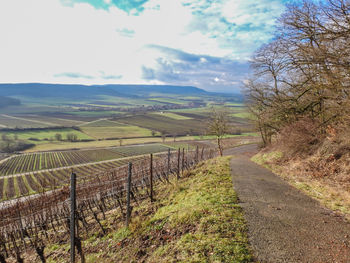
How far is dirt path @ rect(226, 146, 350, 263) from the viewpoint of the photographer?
4.97 m

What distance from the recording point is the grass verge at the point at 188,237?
16.8ft

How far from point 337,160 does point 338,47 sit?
19.6 feet

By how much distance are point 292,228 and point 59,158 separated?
83.7 metres

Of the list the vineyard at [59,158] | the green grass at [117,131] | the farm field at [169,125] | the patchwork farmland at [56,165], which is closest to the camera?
the patchwork farmland at [56,165]

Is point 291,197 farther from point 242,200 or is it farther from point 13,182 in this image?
point 13,182

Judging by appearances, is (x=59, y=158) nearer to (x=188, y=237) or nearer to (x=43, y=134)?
(x=43, y=134)

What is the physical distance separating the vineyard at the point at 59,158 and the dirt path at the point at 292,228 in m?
71.7

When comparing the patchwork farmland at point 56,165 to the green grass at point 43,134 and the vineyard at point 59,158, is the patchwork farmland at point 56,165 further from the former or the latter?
the green grass at point 43,134

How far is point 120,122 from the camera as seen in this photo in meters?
154

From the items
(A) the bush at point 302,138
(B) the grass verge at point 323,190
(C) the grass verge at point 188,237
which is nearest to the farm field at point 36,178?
(A) the bush at point 302,138

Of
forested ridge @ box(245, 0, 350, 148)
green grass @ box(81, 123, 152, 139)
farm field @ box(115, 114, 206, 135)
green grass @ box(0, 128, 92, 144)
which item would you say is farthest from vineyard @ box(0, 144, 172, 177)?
forested ridge @ box(245, 0, 350, 148)

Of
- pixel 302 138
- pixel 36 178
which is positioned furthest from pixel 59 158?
pixel 302 138

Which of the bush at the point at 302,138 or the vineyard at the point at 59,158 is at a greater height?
the bush at the point at 302,138

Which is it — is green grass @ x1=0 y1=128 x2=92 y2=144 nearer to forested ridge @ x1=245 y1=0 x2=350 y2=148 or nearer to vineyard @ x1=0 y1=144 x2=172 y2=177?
vineyard @ x1=0 y1=144 x2=172 y2=177
